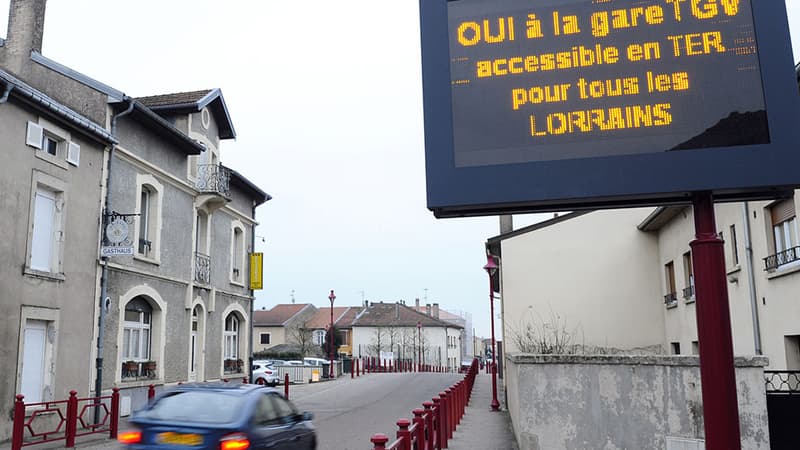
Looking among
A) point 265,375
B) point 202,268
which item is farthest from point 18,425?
point 265,375

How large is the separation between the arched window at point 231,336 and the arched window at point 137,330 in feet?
19.8

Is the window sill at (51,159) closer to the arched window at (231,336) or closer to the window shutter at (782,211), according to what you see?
the arched window at (231,336)

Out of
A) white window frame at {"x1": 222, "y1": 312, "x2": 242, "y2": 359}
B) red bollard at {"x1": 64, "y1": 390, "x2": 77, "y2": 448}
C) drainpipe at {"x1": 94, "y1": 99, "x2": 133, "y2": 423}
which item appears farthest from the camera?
white window frame at {"x1": 222, "y1": 312, "x2": 242, "y2": 359}

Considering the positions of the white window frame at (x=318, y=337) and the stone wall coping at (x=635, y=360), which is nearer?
the stone wall coping at (x=635, y=360)

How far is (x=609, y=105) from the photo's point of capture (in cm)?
543

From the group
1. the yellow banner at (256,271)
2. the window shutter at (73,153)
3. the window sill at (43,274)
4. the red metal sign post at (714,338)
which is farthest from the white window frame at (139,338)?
the red metal sign post at (714,338)

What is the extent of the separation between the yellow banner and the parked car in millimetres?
7869

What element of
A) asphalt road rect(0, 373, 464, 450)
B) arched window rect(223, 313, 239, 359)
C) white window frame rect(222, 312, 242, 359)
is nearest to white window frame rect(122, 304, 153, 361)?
asphalt road rect(0, 373, 464, 450)

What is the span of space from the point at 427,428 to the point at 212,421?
3.55 meters

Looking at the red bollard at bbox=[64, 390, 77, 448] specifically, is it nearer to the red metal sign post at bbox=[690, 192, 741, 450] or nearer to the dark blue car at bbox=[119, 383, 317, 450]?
the dark blue car at bbox=[119, 383, 317, 450]

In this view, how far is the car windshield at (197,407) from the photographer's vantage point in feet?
24.1

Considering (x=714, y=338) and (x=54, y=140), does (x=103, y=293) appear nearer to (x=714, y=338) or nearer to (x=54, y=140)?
(x=54, y=140)

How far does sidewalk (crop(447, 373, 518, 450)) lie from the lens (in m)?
12.8

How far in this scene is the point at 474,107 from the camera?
224 inches
